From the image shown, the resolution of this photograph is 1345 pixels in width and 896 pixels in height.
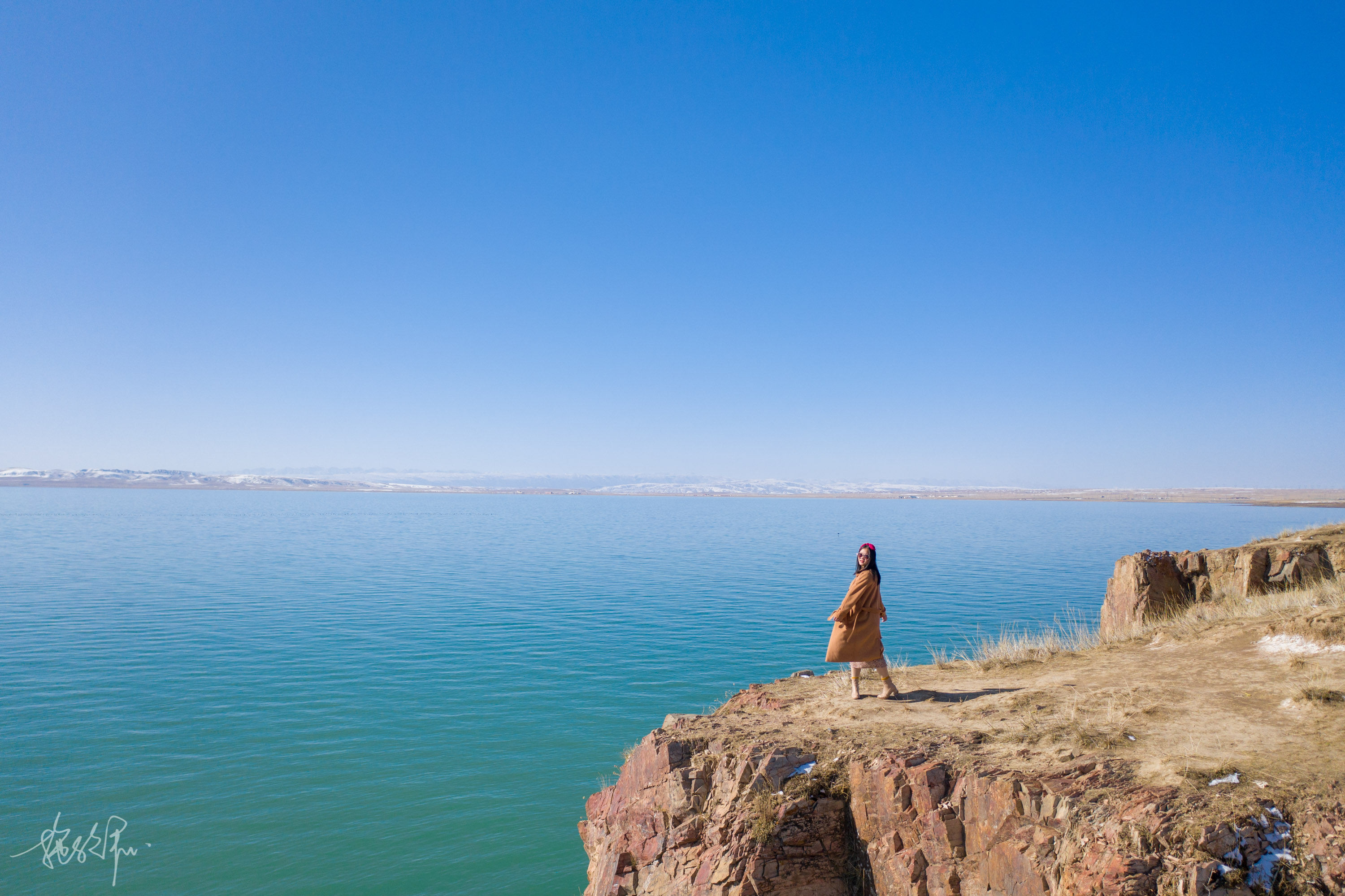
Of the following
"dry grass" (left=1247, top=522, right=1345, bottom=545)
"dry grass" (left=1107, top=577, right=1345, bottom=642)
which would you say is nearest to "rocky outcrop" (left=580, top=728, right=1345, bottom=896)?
"dry grass" (left=1107, top=577, right=1345, bottom=642)

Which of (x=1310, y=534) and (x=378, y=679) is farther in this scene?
(x=378, y=679)

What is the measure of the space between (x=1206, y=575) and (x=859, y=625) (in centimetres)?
1007

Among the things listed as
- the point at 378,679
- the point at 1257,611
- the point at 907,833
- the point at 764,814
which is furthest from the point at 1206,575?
the point at 378,679

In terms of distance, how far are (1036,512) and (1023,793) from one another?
117 metres

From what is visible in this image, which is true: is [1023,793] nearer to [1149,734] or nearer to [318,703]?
[1149,734]

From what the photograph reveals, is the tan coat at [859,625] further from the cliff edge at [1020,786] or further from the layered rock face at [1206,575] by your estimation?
the layered rock face at [1206,575]

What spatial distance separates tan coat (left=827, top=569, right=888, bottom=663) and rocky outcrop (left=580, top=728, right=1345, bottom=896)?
1842 millimetres

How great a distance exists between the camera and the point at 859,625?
8844mm

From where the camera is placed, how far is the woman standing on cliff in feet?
28.7

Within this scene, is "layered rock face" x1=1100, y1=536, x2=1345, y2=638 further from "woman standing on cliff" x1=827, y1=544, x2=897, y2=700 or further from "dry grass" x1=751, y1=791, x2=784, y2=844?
"dry grass" x1=751, y1=791, x2=784, y2=844

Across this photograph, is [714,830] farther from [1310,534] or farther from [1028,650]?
[1310,534]

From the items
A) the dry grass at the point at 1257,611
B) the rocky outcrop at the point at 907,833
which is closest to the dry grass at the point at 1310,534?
the dry grass at the point at 1257,611

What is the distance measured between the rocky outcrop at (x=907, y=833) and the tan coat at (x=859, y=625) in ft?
6.04

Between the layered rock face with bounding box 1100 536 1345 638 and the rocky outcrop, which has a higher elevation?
the layered rock face with bounding box 1100 536 1345 638
